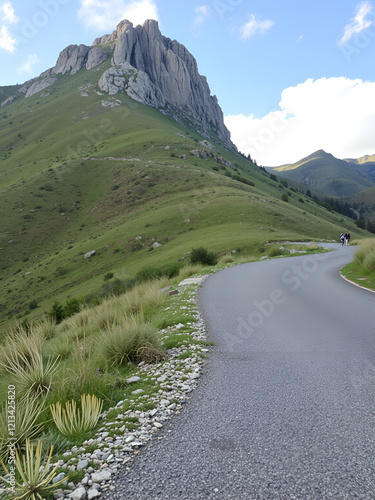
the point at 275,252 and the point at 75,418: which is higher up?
the point at 75,418

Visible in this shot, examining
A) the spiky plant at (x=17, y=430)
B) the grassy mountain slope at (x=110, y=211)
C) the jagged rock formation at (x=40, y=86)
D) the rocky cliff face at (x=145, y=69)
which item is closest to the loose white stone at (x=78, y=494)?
the spiky plant at (x=17, y=430)

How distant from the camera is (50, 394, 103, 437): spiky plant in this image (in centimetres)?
357

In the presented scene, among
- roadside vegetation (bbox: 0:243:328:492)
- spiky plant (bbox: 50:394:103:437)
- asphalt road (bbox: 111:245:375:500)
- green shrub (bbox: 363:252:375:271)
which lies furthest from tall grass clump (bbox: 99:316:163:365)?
green shrub (bbox: 363:252:375:271)

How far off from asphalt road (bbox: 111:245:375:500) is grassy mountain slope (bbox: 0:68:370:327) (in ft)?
38.4

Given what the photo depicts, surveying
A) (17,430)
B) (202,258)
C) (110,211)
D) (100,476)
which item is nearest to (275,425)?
(100,476)

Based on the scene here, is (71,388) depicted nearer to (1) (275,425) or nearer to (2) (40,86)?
(1) (275,425)

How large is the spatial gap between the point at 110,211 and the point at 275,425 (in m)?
63.3

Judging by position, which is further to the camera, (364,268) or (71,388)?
(364,268)

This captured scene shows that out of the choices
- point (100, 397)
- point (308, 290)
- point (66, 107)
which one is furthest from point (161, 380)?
point (66, 107)

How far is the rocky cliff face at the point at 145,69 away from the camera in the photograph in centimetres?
14962

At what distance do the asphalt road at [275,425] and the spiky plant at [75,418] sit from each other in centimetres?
95

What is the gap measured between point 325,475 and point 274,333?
5032mm

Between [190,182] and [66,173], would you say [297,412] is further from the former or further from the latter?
[66,173]

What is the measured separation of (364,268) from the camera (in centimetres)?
1507
